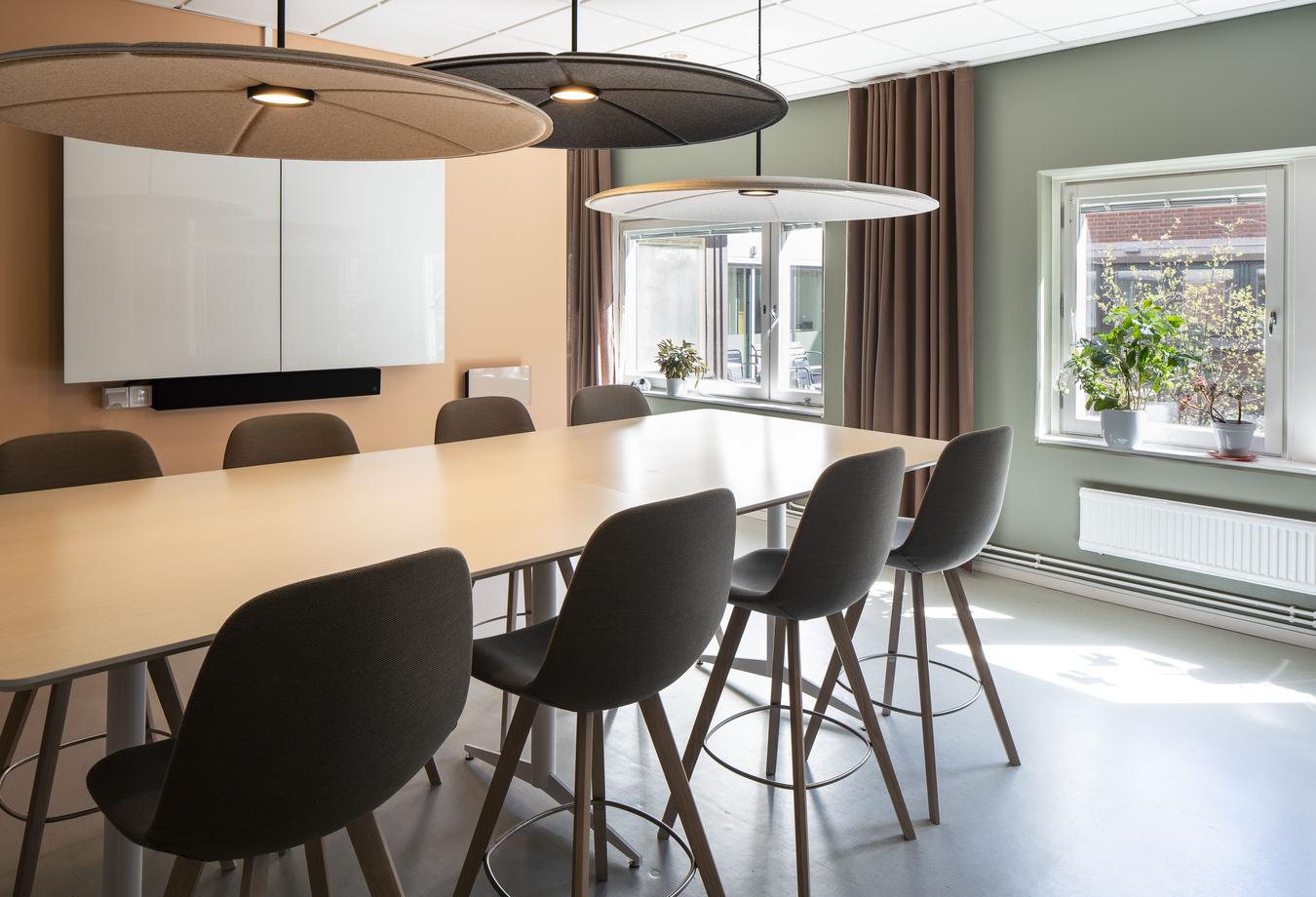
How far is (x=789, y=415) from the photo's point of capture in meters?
6.56

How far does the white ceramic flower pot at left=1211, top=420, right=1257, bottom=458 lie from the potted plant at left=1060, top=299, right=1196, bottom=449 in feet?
1.18

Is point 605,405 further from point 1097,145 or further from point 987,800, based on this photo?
point 1097,145

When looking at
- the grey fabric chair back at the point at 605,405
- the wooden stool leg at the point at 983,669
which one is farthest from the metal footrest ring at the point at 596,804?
the grey fabric chair back at the point at 605,405

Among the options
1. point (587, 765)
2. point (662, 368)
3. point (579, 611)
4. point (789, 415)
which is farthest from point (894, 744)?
point (662, 368)

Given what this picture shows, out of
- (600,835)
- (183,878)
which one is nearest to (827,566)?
A: (600,835)

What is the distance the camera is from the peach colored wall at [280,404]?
404 centimetres

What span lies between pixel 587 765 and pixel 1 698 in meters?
2.56

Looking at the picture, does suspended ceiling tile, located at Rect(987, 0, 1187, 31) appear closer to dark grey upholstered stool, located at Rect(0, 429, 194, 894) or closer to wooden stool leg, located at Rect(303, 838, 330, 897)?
dark grey upholstered stool, located at Rect(0, 429, 194, 894)

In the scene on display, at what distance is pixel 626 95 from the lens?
96.8 inches

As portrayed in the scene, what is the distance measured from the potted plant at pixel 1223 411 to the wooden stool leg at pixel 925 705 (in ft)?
7.45

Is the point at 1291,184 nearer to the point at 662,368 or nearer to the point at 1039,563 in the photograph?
the point at 1039,563

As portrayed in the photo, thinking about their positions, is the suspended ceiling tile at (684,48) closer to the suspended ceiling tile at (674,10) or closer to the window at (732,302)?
the suspended ceiling tile at (674,10)

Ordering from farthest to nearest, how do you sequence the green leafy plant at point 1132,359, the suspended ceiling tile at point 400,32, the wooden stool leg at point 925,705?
the green leafy plant at point 1132,359 < the suspended ceiling tile at point 400,32 < the wooden stool leg at point 925,705

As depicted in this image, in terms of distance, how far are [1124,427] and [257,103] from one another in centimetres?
419
